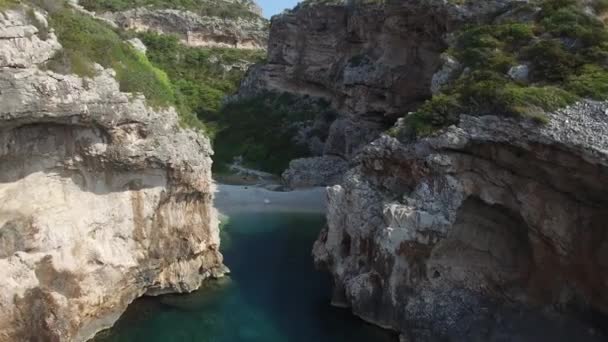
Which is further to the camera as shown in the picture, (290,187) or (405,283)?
(290,187)

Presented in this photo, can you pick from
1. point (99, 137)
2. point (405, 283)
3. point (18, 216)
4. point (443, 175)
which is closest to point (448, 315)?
point (405, 283)

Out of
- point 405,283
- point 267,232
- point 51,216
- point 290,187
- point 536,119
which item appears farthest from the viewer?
point 290,187

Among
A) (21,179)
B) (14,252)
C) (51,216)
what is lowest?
(14,252)

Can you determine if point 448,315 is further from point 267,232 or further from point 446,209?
point 267,232

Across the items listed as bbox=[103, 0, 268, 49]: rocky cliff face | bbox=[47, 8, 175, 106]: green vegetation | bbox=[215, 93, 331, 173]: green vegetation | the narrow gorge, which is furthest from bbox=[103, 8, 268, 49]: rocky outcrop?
the narrow gorge

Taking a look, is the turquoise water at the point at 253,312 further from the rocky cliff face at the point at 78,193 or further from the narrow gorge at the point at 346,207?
the rocky cliff face at the point at 78,193

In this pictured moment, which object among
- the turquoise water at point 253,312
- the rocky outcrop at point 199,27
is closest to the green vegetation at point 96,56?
the turquoise water at point 253,312

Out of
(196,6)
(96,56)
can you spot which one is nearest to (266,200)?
(96,56)

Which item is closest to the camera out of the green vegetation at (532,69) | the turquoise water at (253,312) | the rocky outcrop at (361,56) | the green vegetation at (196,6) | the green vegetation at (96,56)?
the green vegetation at (532,69)
